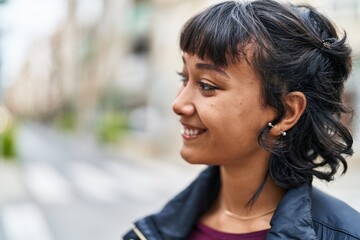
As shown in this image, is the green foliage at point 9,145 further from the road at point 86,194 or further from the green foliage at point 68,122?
the green foliage at point 68,122

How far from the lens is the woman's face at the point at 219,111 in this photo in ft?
5.94

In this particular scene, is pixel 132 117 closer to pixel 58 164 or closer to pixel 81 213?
pixel 58 164

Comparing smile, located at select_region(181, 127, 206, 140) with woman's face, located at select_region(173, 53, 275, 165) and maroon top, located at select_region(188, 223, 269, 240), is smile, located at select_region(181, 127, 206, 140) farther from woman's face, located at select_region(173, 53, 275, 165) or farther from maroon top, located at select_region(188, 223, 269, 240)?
maroon top, located at select_region(188, 223, 269, 240)

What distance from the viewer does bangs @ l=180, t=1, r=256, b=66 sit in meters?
1.78

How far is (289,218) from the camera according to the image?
1746mm

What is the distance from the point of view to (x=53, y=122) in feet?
176

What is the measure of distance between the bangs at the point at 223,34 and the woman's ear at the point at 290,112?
22 centimetres

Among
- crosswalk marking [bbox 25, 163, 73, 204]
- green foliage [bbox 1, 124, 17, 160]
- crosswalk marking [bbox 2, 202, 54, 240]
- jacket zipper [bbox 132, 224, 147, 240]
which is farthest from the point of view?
green foliage [bbox 1, 124, 17, 160]

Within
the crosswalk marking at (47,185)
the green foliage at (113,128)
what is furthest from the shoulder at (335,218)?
the green foliage at (113,128)

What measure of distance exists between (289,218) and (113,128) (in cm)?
2177

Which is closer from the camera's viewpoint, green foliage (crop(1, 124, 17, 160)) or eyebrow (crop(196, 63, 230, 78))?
eyebrow (crop(196, 63, 230, 78))

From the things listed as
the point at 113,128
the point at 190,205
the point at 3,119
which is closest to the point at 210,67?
the point at 190,205

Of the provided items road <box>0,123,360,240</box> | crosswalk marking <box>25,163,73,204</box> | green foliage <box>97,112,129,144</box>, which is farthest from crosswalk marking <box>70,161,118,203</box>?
green foliage <box>97,112,129,144</box>

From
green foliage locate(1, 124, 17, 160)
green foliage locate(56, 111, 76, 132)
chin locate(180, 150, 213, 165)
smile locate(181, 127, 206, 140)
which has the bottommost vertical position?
green foliage locate(56, 111, 76, 132)
